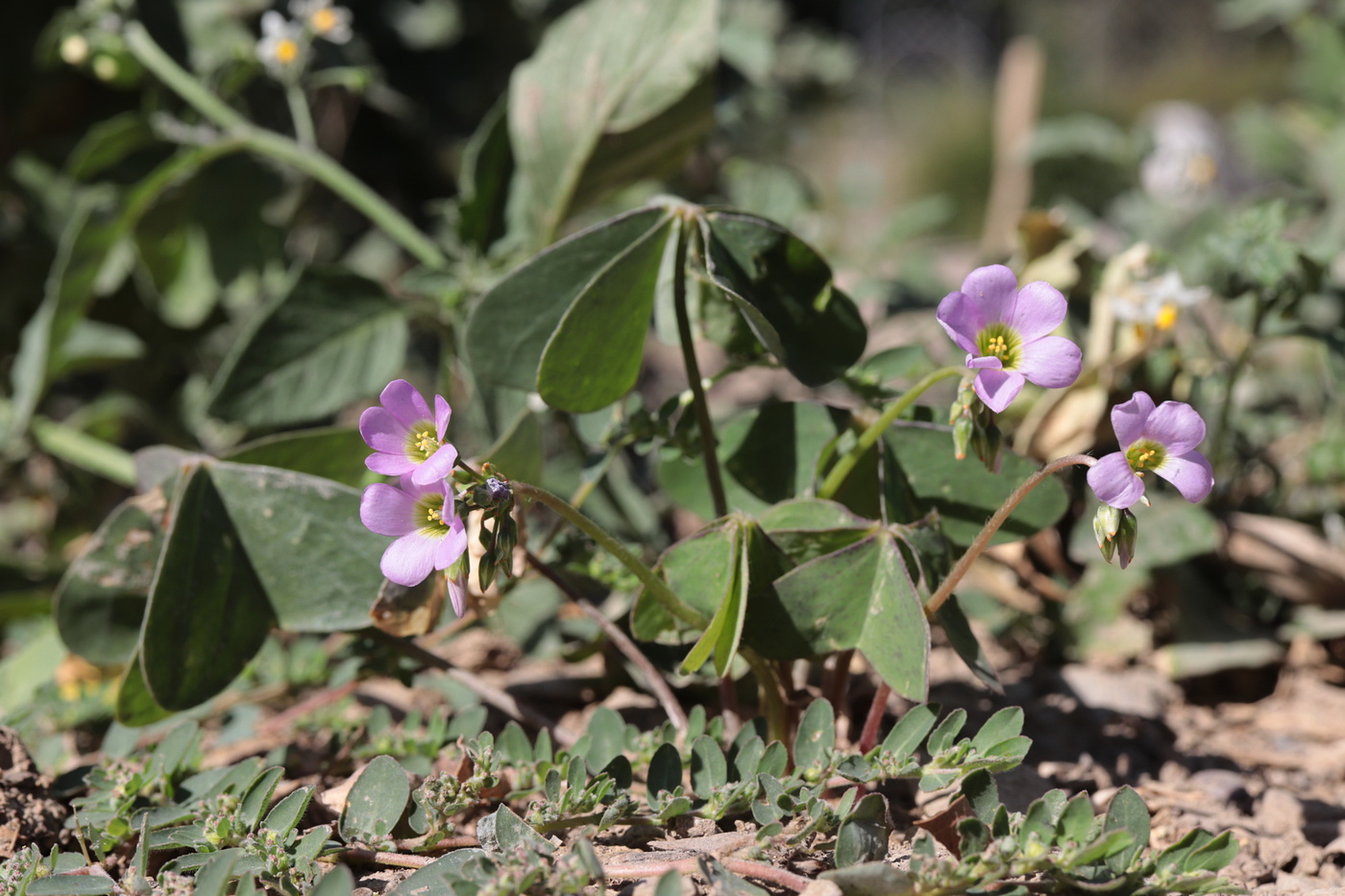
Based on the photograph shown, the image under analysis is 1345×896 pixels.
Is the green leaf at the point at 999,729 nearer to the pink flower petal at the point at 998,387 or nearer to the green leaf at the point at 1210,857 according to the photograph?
the green leaf at the point at 1210,857

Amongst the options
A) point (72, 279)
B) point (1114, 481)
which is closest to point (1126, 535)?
point (1114, 481)

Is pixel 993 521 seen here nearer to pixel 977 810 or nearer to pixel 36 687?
pixel 977 810

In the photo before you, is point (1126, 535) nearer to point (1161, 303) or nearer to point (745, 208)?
point (1161, 303)

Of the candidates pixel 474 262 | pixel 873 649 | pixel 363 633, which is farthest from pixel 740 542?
pixel 474 262

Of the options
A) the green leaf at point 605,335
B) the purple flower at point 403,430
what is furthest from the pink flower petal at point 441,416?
the green leaf at point 605,335

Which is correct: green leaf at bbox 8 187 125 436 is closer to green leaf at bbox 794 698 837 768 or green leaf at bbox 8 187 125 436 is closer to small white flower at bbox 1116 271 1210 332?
green leaf at bbox 794 698 837 768

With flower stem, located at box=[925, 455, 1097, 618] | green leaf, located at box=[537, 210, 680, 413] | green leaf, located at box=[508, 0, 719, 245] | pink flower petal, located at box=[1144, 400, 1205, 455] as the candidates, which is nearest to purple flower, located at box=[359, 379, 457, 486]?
green leaf, located at box=[537, 210, 680, 413]

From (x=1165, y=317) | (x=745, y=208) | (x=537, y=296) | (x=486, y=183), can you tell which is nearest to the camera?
(x=537, y=296)
